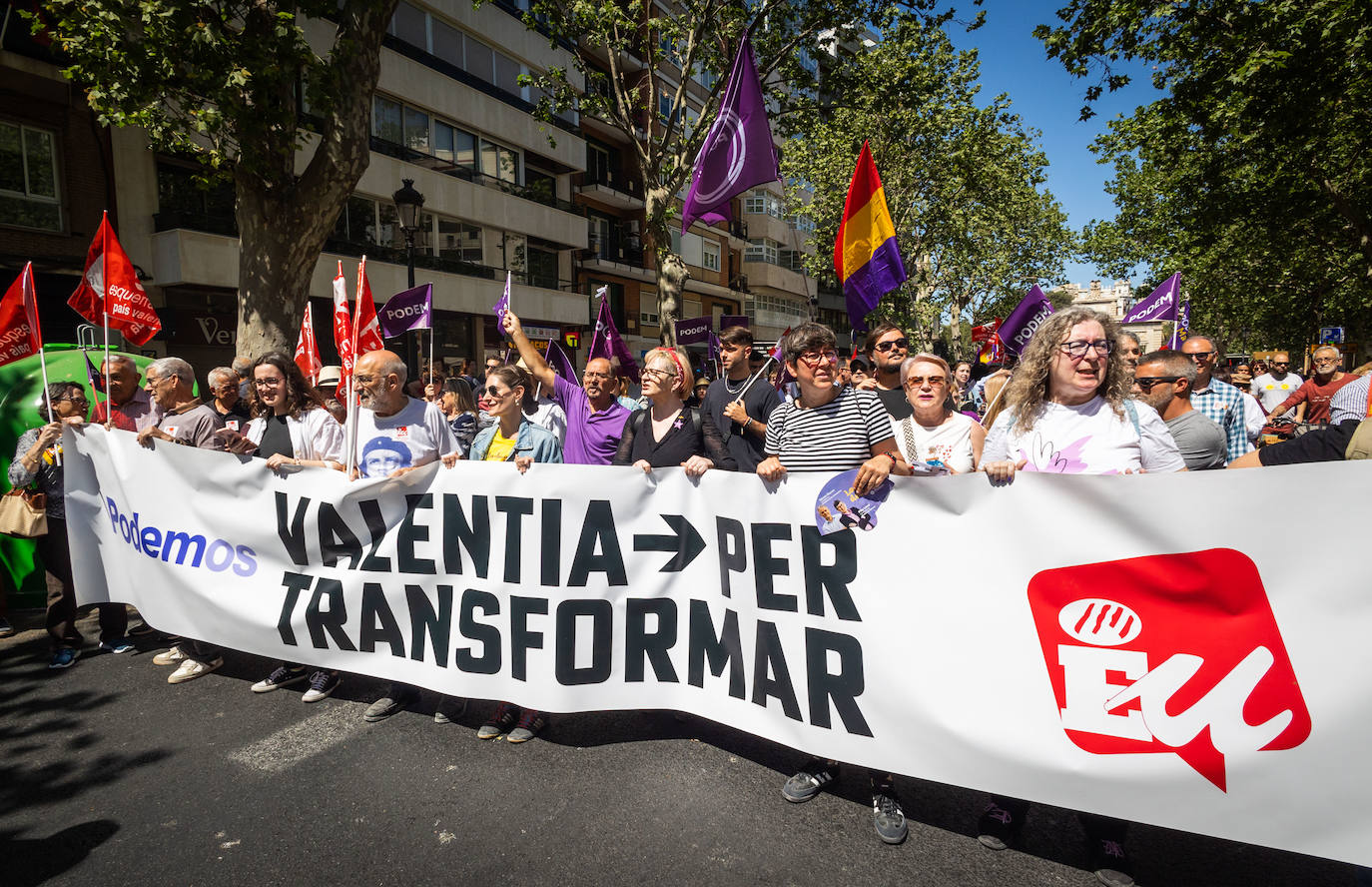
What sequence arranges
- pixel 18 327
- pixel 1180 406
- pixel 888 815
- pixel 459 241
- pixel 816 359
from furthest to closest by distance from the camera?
pixel 459 241, pixel 18 327, pixel 1180 406, pixel 816 359, pixel 888 815

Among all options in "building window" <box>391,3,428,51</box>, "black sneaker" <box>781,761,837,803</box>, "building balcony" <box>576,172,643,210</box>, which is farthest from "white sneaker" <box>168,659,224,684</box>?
"building balcony" <box>576,172,643,210</box>

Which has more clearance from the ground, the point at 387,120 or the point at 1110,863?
the point at 387,120

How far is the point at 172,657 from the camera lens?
4594mm

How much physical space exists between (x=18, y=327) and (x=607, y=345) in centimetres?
486

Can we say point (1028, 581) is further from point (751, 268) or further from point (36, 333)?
point (751, 268)

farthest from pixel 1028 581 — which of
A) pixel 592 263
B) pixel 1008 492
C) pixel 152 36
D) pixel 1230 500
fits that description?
pixel 592 263

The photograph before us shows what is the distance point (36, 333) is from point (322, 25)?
1601 cm

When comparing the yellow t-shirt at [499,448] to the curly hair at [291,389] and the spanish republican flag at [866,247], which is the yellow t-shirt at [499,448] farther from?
the spanish republican flag at [866,247]

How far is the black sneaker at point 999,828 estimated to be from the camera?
107 inches

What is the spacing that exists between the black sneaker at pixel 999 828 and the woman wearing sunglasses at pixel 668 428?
186 cm

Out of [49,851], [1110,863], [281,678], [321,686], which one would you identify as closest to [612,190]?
[281,678]

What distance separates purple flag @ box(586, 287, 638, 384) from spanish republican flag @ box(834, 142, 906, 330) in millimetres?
2539

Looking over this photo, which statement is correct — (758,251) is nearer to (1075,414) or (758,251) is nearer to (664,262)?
(664,262)

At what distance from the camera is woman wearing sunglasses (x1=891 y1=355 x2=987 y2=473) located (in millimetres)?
3461
